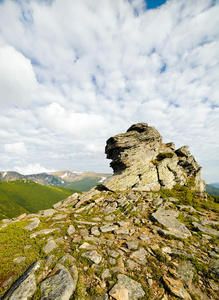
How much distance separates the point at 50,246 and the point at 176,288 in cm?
922

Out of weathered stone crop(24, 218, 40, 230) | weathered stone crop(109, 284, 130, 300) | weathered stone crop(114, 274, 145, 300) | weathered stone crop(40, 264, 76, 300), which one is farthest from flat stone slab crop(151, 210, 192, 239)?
weathered stone crop(24, 218, 40, 230)

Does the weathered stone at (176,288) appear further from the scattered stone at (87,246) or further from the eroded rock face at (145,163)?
the eroded rock face at (145,163)

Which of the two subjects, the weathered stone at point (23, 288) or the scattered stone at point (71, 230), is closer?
the weathered stone at point (23, 288)

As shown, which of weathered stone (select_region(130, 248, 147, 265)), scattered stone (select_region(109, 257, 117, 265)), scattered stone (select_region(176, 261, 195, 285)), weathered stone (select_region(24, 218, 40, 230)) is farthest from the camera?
weathered stone (select_region(24, 218, 40, 230))

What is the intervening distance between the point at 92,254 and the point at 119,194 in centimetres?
1253

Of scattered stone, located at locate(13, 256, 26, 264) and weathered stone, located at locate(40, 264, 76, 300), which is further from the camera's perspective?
scattered stone, located at locate(13, 256, 26, 264)

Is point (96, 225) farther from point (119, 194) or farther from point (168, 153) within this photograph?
point (168, 153)

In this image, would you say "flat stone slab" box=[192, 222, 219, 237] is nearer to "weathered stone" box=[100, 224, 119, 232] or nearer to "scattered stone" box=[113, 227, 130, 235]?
"scattered stone" box=[113, 227, 130, 235]

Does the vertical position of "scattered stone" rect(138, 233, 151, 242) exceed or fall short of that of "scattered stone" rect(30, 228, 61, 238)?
it exceeds it

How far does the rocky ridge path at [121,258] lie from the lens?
6520 mm

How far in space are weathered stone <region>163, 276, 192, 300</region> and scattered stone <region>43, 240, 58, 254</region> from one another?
8263 millimetres

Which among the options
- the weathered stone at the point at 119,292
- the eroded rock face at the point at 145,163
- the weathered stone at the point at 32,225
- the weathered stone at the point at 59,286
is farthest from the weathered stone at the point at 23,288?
the eroded rock face at the point at 145,163

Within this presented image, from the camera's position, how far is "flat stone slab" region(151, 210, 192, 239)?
1160 centimetres

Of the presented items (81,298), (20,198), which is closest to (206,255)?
(81,298)
